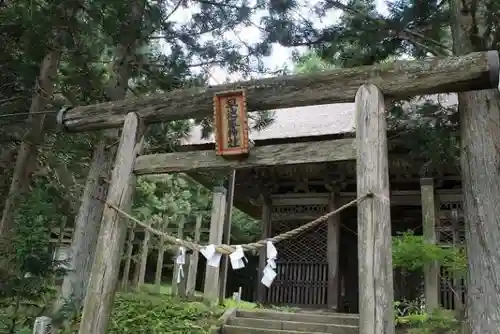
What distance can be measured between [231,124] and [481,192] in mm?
2614

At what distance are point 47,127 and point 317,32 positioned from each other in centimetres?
408

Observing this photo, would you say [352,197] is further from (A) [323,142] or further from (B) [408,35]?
(A) [323,142]

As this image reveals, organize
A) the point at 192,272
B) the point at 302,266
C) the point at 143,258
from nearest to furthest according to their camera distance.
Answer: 1. the point at 143,258
2. the point at 192,272
3. the point at 302,266

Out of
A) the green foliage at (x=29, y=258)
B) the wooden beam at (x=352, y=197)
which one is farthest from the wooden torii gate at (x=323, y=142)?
the wooden beam at (x=352, y=197)

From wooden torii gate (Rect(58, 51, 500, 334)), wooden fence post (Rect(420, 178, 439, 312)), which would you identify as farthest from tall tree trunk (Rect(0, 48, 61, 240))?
wooden fence post (Rect(420, 178, 439, 312))

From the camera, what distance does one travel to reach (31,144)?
5.93 meters

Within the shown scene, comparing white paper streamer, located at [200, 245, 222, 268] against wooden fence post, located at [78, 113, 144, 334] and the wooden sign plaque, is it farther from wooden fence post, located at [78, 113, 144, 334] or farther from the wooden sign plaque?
wooden fence post, located at [78, 113, 144, 334]

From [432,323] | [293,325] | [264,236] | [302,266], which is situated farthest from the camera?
[264,236]

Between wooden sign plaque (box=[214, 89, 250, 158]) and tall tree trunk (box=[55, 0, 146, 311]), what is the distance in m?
2.39

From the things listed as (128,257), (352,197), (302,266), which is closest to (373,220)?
(128,257)

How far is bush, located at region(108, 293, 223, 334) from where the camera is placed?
6.32 m

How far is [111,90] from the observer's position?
6.69 m

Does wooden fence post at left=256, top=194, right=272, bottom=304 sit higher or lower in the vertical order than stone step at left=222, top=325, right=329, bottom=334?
higher

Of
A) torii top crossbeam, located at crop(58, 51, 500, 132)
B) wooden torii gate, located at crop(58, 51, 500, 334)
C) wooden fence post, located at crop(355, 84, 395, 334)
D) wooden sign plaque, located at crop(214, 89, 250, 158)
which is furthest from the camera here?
wooden sign plaque, located at crop(214, 89, 250, 158)
